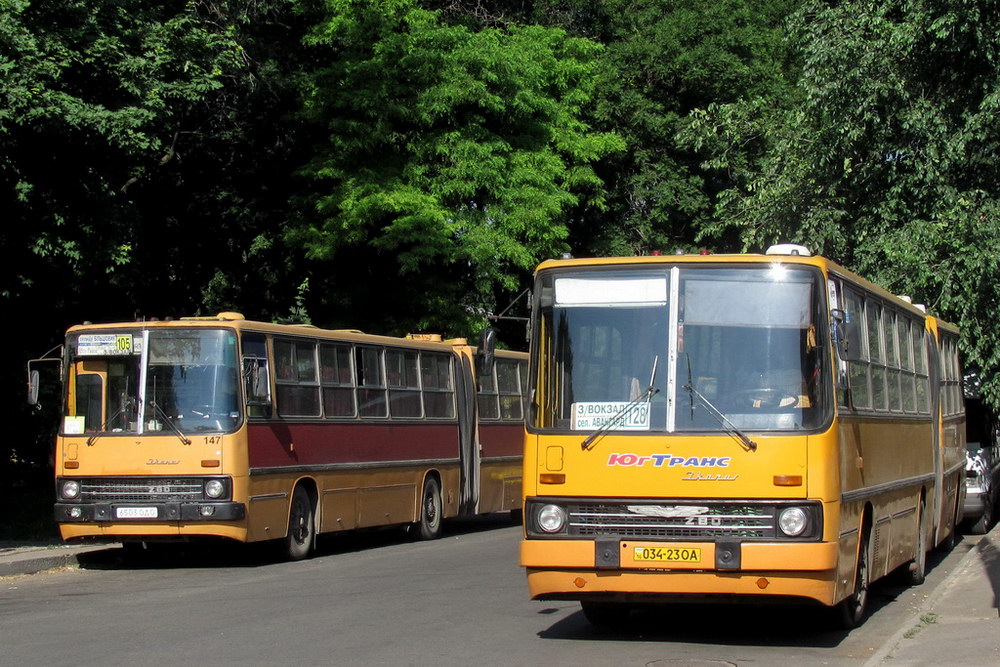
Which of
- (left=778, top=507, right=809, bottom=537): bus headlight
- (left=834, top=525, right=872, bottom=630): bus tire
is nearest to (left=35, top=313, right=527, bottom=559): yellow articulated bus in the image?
(left=834, top=525, right=872, bottom=630): bus tire

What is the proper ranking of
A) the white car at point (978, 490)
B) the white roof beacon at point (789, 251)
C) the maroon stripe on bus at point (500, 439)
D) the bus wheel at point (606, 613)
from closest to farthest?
the white roof beacon at point (789, 251) → the bus wheel at point (606, 613) → the white car at point (978, 490) → the maroon stripe on bus at point (500, 439)

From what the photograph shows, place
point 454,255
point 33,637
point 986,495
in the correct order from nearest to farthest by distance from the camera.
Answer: point 33,637
point 986,495
point 454,255

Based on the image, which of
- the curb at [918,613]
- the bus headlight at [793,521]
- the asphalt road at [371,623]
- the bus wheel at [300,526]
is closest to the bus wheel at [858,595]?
the asphalt road at [371,623]

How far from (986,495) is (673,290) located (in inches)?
516

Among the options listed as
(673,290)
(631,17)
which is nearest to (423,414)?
(673,290)

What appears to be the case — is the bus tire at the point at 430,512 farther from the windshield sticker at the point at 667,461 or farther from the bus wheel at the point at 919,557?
the windshield sticker at the point at 667,461

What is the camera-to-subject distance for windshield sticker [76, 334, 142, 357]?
1688 centimetres

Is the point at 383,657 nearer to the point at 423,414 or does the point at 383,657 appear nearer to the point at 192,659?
the point at 192,659

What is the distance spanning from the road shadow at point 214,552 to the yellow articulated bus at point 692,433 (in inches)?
323

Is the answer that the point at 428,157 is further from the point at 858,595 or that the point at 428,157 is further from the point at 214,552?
the point at 858,595

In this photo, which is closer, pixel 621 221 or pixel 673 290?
pixel 673 290

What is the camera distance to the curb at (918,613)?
951 cm

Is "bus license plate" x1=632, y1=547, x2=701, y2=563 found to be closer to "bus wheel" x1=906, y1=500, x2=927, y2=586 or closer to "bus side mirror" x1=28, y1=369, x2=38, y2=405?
"bus wheel" x1=906, y1=500, x2=927, y2=586

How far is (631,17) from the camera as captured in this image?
39281 millimetres
